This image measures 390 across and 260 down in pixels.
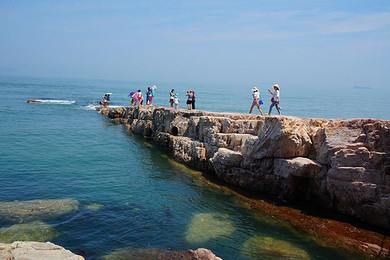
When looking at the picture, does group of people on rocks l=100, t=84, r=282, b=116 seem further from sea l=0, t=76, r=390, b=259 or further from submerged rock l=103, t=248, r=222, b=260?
submerged rock l=103, t=248, r=222, b=260

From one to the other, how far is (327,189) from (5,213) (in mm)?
18193

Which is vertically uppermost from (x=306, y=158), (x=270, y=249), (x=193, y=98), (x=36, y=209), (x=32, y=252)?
(x=193, y=98)

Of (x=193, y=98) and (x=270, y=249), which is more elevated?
(x=193, y=98)

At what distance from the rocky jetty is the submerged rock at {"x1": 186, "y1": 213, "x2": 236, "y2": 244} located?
531cm

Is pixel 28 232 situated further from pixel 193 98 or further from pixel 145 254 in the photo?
pixel 193 98

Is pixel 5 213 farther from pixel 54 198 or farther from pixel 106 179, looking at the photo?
pixel 106 179

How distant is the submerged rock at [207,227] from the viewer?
16.0m

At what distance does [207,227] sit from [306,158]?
8.23 meters

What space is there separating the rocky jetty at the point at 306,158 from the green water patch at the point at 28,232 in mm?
12804

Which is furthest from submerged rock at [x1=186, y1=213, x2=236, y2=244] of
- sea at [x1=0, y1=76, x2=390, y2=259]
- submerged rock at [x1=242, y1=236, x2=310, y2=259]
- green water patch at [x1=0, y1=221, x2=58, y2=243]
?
green water patch at [x1=0, y1=221, x2=58, y2=243]

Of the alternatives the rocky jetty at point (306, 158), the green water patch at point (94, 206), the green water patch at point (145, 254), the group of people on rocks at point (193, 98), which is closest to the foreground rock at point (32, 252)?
the green water patch at point (145, 254)

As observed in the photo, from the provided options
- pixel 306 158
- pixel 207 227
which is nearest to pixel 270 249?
pixel 207 227

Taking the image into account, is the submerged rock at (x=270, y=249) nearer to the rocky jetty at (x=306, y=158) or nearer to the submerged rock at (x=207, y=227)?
the submerged rock at (x=207, y=227)

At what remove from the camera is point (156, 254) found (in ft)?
44.9
